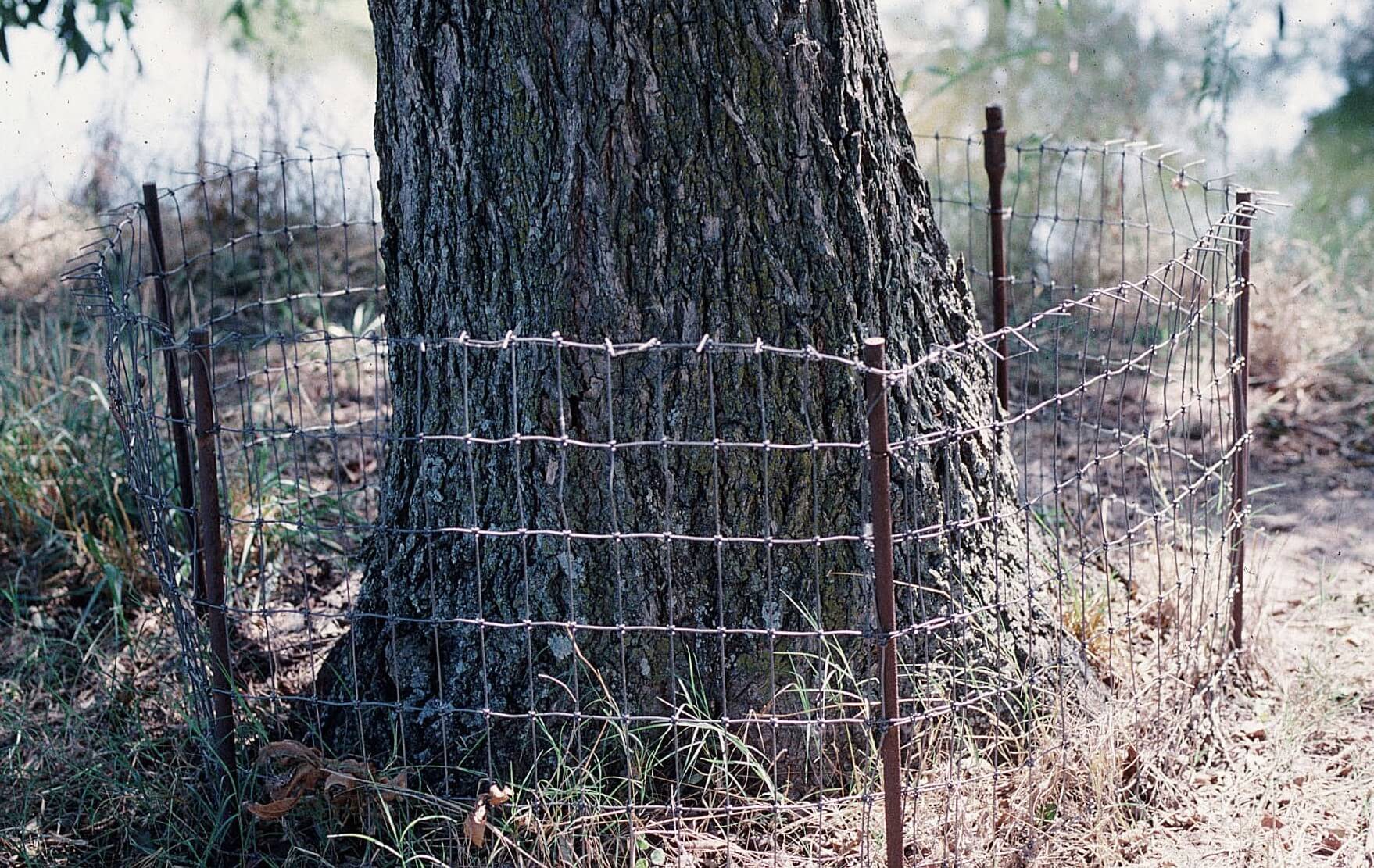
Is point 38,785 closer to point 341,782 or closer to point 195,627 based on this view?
point 195,627

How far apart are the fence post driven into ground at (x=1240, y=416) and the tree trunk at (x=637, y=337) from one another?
2.42 ft

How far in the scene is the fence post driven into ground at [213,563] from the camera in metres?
2.28

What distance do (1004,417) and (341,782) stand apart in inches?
66.4

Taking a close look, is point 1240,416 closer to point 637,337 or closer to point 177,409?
point 637,337

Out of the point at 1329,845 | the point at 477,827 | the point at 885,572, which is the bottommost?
the point at 1329,845

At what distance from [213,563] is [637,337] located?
886 millimetres

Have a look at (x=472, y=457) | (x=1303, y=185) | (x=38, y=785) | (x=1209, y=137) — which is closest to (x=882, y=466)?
(x=472, y=457)

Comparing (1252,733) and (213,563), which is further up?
(213,563)

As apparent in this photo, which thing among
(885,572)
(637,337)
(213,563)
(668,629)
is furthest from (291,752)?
(885,572)

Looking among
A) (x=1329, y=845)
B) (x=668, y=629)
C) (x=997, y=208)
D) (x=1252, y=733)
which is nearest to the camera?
(x=668, y=629)

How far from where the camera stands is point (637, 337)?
241cm

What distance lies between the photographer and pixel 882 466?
1.99 meters

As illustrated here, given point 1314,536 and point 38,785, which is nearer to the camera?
point 38,785

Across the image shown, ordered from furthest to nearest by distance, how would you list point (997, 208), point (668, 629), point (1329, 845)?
point (997, 208) < point (1329, 845) < point (668, 629)
